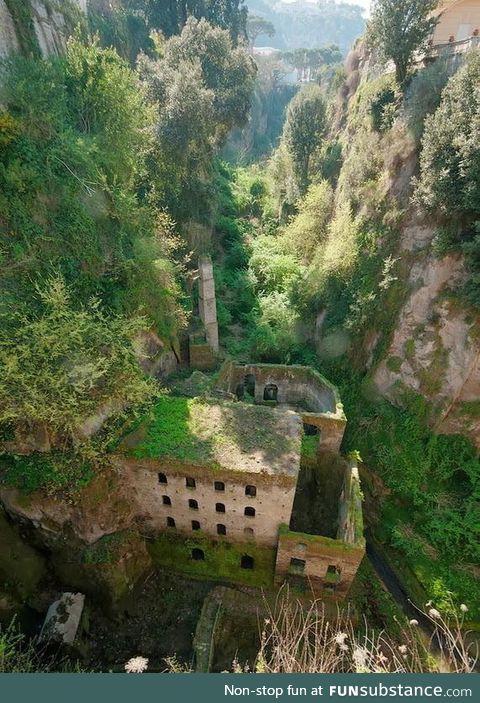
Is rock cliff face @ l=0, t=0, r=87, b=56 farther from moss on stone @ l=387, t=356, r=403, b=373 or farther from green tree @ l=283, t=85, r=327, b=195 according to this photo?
moss on stone @ l=387, t=356, r=403, b=373

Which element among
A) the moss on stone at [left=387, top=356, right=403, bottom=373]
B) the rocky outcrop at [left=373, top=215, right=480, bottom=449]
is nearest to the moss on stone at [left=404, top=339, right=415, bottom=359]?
the rocky outcrop at [left=373, top=215, right=480, bottom=449]

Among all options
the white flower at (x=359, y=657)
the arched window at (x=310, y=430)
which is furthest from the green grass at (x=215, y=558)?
the white flower at (x=359, y=657)

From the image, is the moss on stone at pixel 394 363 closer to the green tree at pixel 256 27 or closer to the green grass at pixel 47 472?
the green grass at pixel 47 472

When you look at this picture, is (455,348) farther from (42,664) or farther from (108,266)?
(42,664)

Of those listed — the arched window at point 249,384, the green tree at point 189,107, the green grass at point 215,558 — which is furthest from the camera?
the green tree at point 189,107

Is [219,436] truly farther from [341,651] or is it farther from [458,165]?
[458,165]

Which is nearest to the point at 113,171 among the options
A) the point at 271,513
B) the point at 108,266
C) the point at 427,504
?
the point at 108,266

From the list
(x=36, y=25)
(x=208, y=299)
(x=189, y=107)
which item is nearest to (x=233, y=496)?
(x=208, y=299)

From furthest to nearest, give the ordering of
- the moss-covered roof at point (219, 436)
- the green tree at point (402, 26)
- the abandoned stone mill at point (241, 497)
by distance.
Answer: the green tree at point (402, 26), the abandoned stone mill at point (241, 497), the moss-covered roof at point (219, 436)
